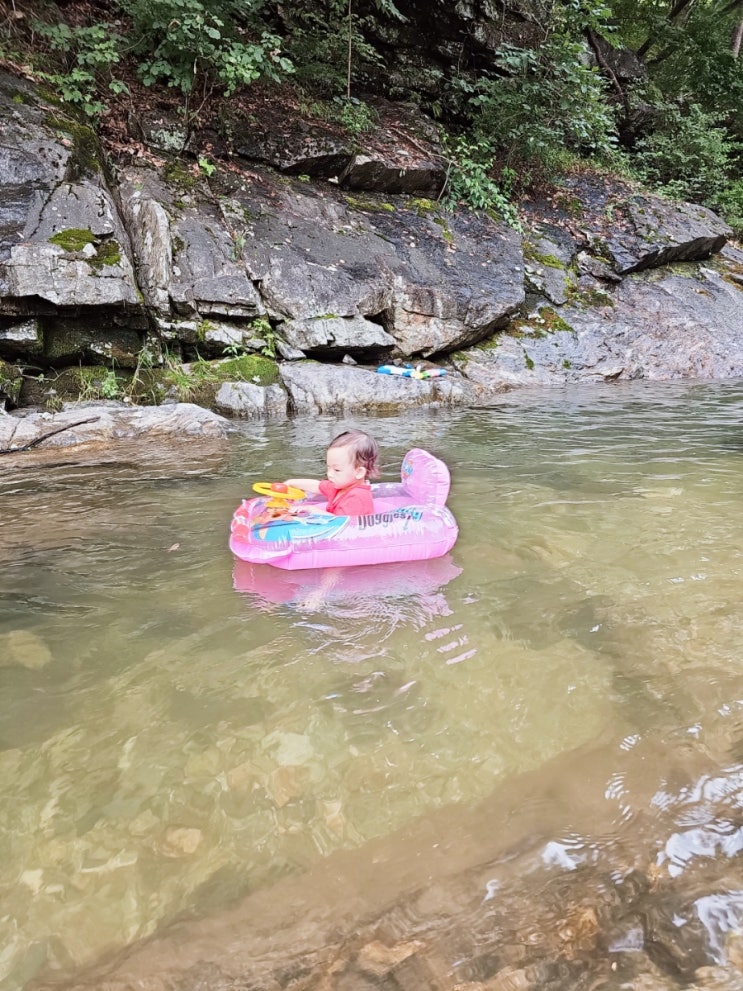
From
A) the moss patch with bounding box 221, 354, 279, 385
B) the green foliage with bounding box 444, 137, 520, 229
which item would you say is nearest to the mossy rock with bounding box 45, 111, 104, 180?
the moss patch with bounding box 221, 354, 279, 385

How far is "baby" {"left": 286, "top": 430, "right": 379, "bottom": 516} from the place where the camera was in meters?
3.95

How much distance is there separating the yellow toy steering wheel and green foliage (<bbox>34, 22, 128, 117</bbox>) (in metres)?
8.53

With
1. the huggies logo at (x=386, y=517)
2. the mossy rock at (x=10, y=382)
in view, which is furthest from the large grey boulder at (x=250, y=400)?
the huggies logo at (x=386, y=517)

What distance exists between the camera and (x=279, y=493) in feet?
13.5

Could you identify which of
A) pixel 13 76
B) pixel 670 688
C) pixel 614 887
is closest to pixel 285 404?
pixel 13 76

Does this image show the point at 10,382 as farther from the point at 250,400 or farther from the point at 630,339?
the point at 630,339

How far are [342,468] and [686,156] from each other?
57.6 feet

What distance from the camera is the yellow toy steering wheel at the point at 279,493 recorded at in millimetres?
3949

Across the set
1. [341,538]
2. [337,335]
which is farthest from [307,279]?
[341,538]

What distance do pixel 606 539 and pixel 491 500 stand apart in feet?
3.63

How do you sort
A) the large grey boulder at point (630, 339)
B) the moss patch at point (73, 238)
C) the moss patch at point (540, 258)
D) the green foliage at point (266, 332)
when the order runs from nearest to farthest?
the moss patch at point (73, 238) → the green foliage at point (266, 332) → the large grey boulder at point (630, 339) → the moss patch at point (540, 258)

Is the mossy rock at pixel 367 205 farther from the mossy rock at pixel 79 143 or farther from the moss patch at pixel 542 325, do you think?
the mossy rock at pixel 79 143

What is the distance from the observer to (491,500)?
16.0 feet

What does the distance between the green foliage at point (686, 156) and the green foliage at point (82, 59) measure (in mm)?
13028
